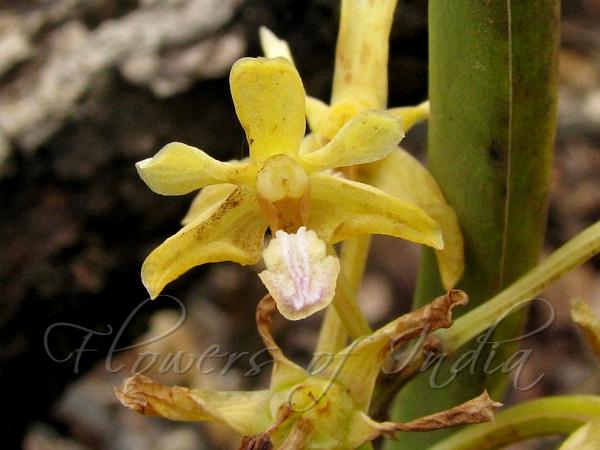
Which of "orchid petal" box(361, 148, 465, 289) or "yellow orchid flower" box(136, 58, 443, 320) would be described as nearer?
"yellow orchid flower" box(136, 58, 443, 320)

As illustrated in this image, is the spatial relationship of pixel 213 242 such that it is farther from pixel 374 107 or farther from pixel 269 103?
pixel 374 107

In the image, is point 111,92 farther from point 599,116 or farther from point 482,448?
point 599,116

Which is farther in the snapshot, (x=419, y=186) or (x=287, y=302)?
(x=419, y=186)

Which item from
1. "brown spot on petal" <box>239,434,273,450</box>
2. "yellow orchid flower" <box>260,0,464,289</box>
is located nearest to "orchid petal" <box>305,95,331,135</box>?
"yellow orchid flower" <box>260,0,464,289</box>

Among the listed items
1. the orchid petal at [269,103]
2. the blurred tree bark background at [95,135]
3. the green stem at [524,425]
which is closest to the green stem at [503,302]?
the green stem at [524,425]

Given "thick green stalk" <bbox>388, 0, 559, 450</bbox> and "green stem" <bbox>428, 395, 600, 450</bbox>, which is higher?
"thick green stalk" <bbox>388, 0, 559, 450</bbox>

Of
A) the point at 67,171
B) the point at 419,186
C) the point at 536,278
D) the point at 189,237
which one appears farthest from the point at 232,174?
the point at 67,171

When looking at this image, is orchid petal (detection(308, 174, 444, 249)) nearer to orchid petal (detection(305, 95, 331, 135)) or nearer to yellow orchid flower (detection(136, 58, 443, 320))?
yellow orchid flower (detection(136, 58, 443, 320))

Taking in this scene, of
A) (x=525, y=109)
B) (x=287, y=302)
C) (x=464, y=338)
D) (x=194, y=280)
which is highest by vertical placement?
(x=525, y=109)

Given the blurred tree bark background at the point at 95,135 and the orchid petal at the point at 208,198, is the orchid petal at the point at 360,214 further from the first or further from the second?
the blurred tree bark background at the point at 95,135
